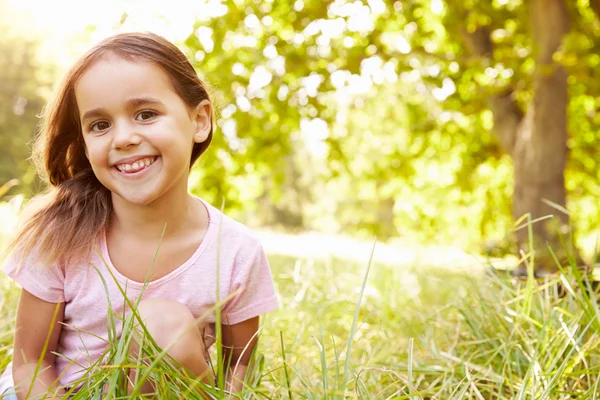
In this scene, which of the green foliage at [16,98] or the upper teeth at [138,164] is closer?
the upper teeth at [138,164]

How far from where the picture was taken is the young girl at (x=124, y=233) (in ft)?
4.87

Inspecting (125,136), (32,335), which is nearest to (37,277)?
(32,335)

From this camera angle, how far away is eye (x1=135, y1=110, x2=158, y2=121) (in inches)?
59.4

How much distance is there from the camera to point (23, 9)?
22.7 m

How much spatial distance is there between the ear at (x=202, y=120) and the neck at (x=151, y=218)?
162 mm

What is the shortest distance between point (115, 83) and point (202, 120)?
300 millimetres

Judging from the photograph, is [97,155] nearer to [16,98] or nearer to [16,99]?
[16,99]

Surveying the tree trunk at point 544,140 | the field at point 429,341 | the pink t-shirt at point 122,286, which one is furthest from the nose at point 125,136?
the tree trunk at point 544,140

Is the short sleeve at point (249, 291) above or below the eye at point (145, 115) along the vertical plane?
below

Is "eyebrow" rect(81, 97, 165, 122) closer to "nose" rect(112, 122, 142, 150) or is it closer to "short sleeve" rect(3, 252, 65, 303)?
"nose" rect(112, 122, 142, 150)

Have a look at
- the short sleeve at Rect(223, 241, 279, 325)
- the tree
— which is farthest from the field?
the tree

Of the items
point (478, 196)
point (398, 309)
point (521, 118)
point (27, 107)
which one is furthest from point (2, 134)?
point (398, 309)

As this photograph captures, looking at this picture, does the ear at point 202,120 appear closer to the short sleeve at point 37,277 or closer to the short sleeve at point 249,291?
the short sleeve at point 249,291

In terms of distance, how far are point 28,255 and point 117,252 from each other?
0.21 meters
